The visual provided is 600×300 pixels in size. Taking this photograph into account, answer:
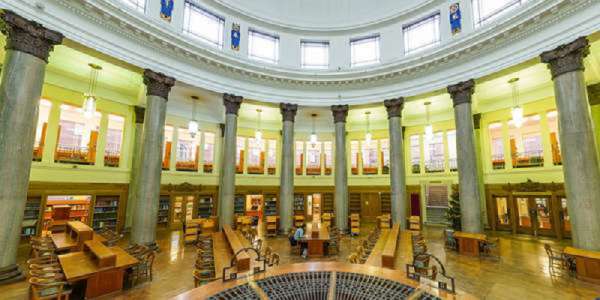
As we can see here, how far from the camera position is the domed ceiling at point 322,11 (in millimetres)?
11531

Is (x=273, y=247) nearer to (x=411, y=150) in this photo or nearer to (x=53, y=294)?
(x=53, y=294)

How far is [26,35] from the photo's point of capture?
19.8 ft

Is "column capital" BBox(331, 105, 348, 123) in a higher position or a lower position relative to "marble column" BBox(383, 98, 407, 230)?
higher

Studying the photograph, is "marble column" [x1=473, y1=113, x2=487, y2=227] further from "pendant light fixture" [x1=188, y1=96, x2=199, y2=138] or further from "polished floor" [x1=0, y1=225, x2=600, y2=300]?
"pendant light fixture" [x1=188, y1=96, x2=199, y2=138]

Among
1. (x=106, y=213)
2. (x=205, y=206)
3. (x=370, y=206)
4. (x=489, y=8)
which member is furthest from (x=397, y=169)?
(x=106, y=213)

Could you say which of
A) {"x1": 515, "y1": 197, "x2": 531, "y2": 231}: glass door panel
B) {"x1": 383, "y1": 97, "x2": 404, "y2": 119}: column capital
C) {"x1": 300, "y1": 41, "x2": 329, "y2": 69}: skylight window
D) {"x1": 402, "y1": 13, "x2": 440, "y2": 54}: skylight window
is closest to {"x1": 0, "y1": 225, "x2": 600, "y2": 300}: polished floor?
{"x1": 515, "y1": 197, "x2": 531, "y2": 231}: glass door panel

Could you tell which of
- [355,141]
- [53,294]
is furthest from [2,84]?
[355,141]

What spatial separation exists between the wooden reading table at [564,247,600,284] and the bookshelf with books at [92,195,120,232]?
15.5 m

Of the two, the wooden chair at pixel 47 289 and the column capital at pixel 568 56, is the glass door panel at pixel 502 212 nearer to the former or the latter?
the column capital at pixel 568 56

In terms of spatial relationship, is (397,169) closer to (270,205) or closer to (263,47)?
(263,47)

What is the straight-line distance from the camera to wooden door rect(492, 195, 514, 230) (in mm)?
12211

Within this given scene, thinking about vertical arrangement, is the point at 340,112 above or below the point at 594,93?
below

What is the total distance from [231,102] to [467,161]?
9363 millimetres

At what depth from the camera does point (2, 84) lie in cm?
A: 573
